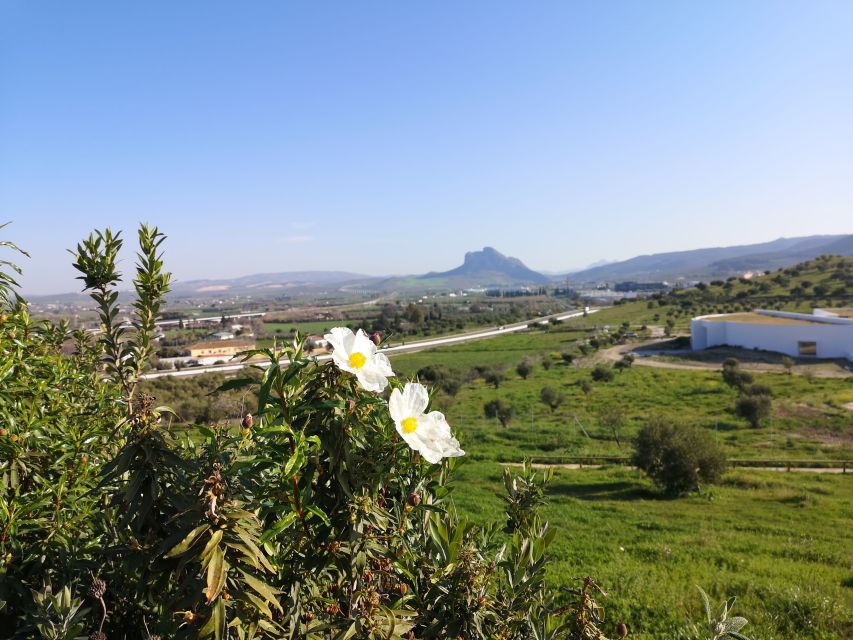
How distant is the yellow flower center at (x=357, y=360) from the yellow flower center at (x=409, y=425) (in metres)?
0.22

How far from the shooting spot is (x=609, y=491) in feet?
55.0

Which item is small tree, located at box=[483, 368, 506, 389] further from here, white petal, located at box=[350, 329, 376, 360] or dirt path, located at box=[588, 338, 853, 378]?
white petal, located at box=[350, 329, 376, 360]

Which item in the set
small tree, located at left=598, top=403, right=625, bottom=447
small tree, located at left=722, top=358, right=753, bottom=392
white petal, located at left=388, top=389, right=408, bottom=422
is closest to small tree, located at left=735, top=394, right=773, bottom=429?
small tree, located at left=722, top=358, right=753, bottom=392

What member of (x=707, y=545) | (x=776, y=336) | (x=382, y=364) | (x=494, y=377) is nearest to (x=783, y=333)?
(x=776, y=336)

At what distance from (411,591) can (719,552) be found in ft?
37.0

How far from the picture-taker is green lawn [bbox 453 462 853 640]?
691cm

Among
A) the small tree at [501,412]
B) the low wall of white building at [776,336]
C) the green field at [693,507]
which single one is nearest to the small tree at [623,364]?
the green field at [693,507]

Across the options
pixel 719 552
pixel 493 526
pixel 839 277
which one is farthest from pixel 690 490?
pixel 839 277

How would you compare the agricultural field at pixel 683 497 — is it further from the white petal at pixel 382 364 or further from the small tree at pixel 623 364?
the small tree at pixel 623 364

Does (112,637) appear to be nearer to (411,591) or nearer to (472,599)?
(411,591)

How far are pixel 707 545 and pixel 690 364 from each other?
120 ft

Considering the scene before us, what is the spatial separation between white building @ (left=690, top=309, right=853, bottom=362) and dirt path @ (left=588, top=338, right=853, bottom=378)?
3.27 m

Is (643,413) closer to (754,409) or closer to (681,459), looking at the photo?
(754,409)

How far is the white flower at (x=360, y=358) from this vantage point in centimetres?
143
